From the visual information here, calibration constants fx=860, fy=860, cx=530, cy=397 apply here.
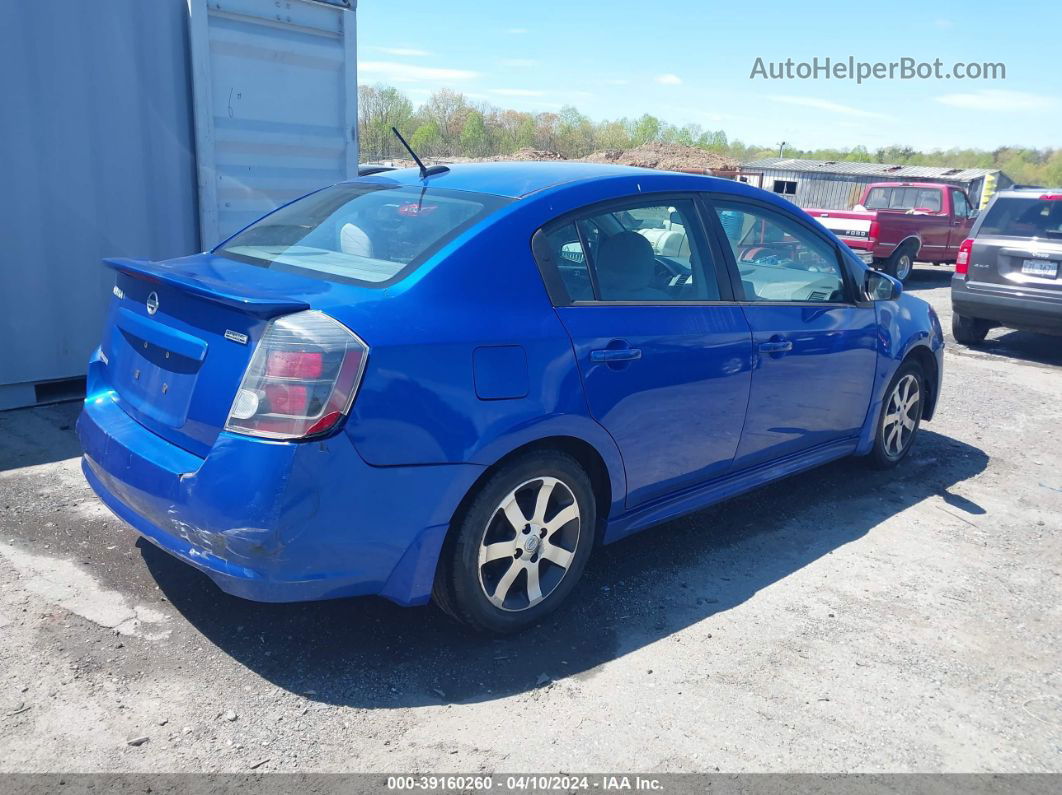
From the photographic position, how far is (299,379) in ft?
8.73

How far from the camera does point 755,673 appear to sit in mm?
3217

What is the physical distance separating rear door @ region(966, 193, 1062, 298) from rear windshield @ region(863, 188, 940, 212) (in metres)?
7.37

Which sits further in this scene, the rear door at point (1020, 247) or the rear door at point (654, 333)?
the rear door at point (1020, 247)

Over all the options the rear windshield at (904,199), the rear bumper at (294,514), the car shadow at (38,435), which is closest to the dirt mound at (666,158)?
the rear windshield at (904,199)

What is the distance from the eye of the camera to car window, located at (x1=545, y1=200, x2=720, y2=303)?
135 inches

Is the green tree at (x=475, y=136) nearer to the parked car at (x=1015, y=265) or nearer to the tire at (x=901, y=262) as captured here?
the tire at (x=901, y=262)

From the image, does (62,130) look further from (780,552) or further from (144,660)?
(780,552)

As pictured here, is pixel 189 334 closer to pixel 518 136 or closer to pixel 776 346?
pixel 776 346

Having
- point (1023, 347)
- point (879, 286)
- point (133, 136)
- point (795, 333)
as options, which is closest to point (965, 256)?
point (1023, 347)

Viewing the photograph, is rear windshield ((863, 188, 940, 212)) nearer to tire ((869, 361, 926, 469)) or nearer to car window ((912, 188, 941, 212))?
car window ((912, 188, 941, 212))

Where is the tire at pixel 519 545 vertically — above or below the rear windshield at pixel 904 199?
below

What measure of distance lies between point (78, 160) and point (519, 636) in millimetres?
4420

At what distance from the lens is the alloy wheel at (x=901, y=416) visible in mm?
5305

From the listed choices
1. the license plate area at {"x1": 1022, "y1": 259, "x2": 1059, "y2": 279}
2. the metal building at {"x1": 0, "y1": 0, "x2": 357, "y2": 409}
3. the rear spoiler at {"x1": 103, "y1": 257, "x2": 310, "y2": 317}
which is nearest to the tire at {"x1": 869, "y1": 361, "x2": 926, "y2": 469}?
the rear spoiler at {"x1": 103, "y1": 257, "x2": 310, "y2": 317}
